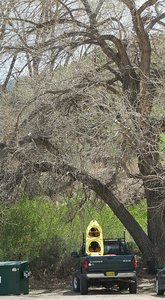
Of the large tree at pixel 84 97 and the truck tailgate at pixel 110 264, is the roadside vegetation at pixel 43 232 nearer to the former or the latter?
the large tree at pixel 84 97

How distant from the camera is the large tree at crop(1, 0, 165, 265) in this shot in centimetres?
2242

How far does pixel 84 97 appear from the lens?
23516 millimetres

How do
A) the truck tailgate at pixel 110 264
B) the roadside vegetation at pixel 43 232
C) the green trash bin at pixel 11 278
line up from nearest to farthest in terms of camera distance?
1. the green trash bin at pixel 11 278
2. the truck tailgate at pixel 110 264
3. the roadside vegetation at pixel 43 232

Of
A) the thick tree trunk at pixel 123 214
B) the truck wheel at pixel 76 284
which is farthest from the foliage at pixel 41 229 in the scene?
the truck wheel at pixel 76 284

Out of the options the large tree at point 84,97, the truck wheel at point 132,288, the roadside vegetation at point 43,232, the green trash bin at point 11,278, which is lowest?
the truck wheel at point 132,288

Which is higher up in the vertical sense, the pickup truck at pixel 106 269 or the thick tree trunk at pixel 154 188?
the thick tree trunk at pixel 154 188

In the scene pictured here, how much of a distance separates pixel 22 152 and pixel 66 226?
6.29 metres

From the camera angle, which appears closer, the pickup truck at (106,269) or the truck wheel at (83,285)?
the pickup truck at (106,269)

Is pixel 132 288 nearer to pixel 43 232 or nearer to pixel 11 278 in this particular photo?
pixel 11 278

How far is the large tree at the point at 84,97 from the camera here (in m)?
22.4

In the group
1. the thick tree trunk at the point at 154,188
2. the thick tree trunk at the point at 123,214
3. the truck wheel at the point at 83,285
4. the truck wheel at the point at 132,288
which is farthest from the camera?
the thick tree trunk at the point at 123,214

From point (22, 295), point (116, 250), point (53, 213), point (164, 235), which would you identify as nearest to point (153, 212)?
point (164, 235)

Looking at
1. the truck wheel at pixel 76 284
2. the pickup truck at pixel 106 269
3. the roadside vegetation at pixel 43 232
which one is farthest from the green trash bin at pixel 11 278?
the roadside vegetation at pixel 43 232

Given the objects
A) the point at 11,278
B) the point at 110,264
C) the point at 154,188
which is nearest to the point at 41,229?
the point at 154,188
